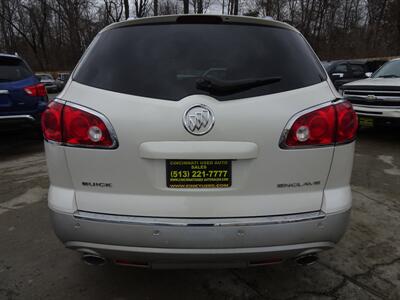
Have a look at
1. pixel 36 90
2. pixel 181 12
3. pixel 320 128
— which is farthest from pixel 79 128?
pixel 181 12

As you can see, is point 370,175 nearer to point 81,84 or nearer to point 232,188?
point 232,188

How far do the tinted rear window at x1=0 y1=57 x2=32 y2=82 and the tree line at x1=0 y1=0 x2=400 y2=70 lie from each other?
27.5 m

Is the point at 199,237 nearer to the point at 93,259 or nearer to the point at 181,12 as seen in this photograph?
the point at 93,259

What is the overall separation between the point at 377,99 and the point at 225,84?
6.31m

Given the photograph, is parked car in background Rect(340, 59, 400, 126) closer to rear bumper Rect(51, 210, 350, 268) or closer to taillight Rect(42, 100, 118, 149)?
rear bumper Rect(51, 210, 350, 268)

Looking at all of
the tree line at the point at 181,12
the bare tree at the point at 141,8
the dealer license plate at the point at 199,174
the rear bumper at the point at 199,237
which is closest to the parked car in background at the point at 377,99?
the rear bumper at the point at 199,237

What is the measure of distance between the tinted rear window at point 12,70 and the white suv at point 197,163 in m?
5.39

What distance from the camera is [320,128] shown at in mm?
2023

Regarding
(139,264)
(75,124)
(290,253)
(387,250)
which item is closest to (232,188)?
(290,253)

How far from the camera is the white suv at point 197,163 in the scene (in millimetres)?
1944

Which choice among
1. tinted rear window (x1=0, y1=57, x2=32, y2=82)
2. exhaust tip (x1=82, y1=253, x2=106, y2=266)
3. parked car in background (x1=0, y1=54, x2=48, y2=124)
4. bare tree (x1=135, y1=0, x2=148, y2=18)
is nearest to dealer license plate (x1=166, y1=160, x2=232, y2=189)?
exhaust tip (x1=82, y1=253, x2=106, y2=266)

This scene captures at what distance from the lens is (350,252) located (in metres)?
3.12

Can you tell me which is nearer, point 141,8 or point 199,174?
point 199,174

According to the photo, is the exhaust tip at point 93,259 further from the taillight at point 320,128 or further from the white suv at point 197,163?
the taillight at point 320,128
